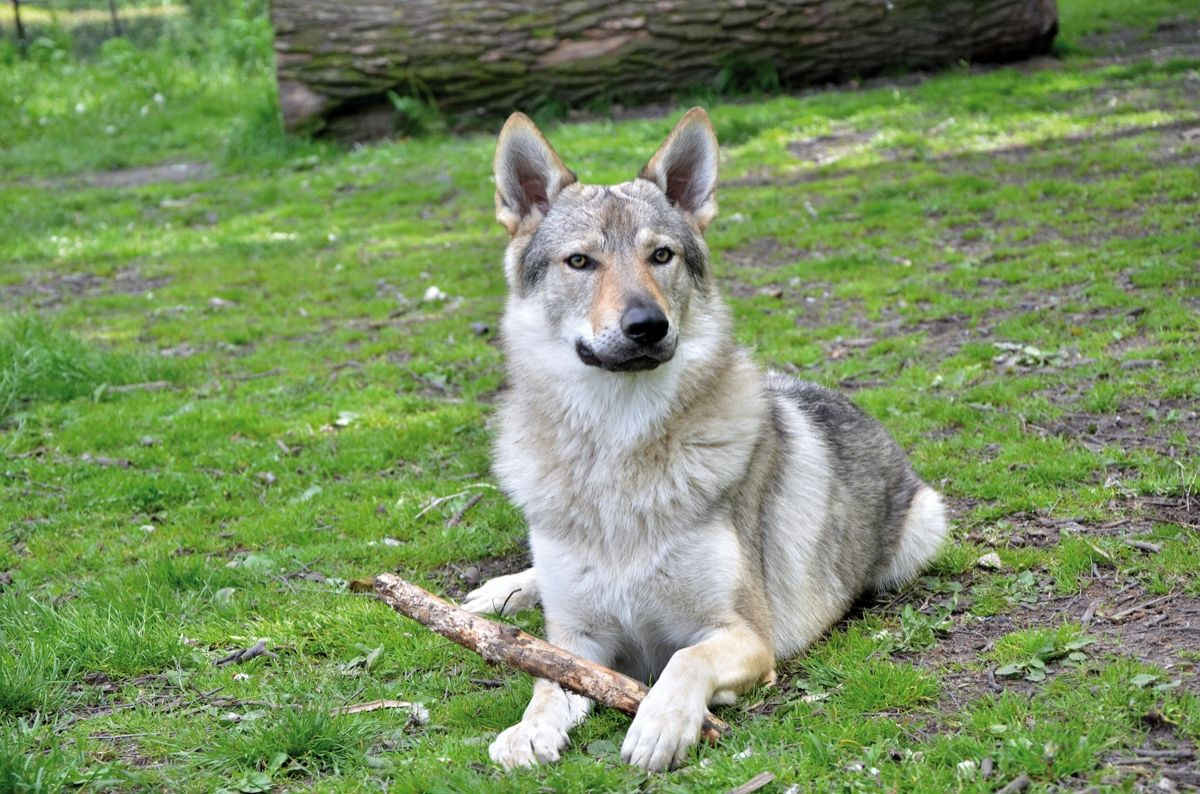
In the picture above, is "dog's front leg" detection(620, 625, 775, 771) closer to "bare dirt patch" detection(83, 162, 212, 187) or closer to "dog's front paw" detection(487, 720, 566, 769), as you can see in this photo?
"dog's front paw" detection(487, 720, 566, 769)

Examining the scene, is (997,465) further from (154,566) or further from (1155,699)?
(154,566)

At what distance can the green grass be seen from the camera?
3961mm

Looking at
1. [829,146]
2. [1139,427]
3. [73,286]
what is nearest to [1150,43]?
[829,146]

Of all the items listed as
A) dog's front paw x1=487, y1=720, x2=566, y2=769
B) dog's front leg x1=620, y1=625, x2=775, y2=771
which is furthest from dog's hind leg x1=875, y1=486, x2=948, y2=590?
dog's front paw x1=487, y1=720, x2=566, y2=769

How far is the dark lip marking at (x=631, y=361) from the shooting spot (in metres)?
4.35

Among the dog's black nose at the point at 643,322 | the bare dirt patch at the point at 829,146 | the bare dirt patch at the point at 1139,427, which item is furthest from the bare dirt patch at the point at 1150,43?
the dog's black nose at the point at 643,322

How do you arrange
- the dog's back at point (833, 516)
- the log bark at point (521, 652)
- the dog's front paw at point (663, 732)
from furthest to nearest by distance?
the dog's back at point (833, 516)
the log bark at point (521, 652)
the dog's front paw at point (663, 732)

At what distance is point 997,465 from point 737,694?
8.57 ft

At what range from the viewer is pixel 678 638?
4.47 metres

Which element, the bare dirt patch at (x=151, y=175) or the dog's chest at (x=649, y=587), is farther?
the bare dirt patch at (x=151, y=175)

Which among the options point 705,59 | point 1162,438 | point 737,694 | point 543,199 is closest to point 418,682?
point 737,694

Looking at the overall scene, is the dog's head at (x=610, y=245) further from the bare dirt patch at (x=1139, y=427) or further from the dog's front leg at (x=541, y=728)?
the bare dirt patch at (x=1139, y=427)

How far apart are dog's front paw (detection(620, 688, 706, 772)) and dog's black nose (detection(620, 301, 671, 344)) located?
4.36 feet

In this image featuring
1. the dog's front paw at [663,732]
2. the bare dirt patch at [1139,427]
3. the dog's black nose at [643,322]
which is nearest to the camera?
the dog's front paw at [663,732]
